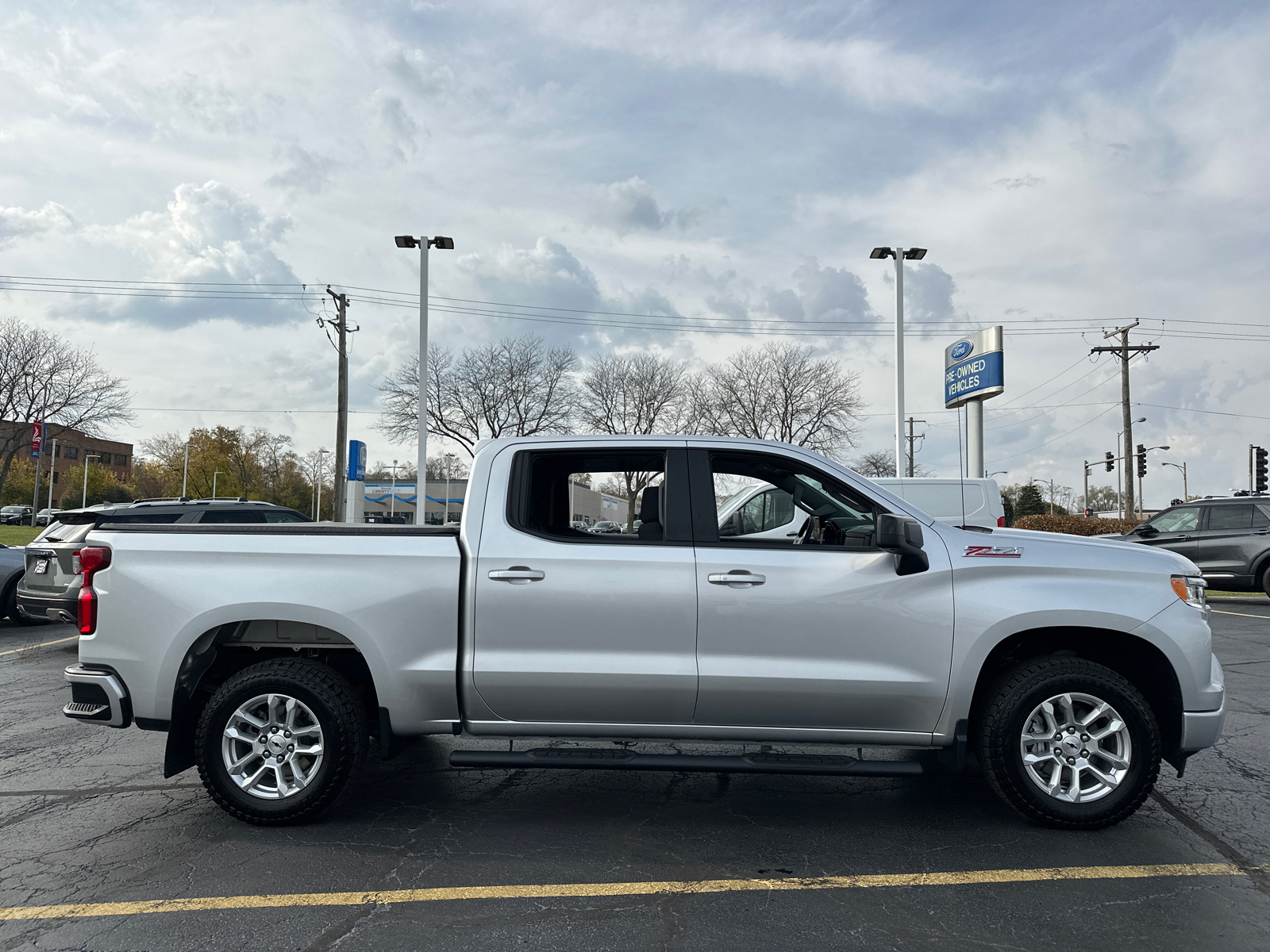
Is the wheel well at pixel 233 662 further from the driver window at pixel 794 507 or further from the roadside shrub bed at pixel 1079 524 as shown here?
the roadside shrub bed at pixel 1079 524

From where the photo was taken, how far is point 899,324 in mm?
23062

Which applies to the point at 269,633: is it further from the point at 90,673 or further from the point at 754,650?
the point at 754,650

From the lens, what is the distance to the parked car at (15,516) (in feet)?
217

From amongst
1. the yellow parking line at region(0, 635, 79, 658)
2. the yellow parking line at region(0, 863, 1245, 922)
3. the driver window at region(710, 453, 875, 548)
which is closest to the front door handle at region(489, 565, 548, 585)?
the driver window at region(710, 453, 875, 548)

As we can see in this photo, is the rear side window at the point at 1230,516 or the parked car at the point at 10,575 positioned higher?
the rear side window at the point at 1230,516

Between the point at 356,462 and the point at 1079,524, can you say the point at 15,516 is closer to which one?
the point at 356,462

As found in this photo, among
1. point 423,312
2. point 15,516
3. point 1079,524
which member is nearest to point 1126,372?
point 1079,524

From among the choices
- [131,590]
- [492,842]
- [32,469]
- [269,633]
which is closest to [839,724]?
[492,842]

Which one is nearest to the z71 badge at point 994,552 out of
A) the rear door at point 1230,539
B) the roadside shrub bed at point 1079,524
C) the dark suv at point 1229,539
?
the rear door at point 1230,539

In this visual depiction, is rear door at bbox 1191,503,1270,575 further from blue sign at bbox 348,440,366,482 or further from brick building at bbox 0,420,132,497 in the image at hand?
brick building at bbox 0,420,132,497

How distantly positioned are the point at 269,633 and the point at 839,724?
2.95 metres

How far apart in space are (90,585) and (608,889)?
9.92 ft

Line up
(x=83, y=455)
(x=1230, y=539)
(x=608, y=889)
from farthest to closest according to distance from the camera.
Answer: (x=83, y=455), (x=1230, y=539), (x=608, y=889)

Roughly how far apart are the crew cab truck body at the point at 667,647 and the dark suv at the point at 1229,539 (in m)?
12.9
